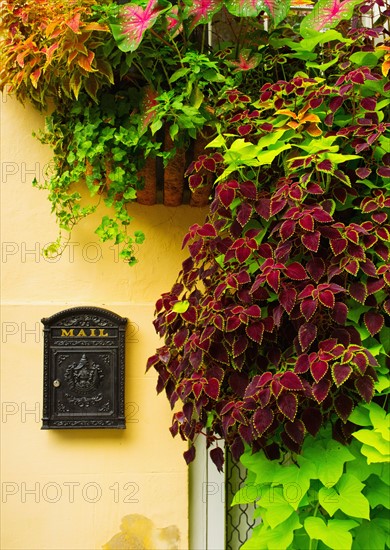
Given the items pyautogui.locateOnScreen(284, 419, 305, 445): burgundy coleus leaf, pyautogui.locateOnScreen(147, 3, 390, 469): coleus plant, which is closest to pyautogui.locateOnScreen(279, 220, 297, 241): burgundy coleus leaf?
pyautogui.locateOnScreen(147, 3, 390, 469): coleus plant

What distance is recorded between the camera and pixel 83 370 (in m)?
3.12

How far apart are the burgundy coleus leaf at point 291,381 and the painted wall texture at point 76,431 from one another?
42.3 inches

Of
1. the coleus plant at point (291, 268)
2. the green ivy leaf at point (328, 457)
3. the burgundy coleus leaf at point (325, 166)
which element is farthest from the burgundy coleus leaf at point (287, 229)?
the green ivy leaf at point (328, 457)

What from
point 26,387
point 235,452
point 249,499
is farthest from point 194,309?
point 26,387

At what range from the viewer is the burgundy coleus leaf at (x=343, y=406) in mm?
2320

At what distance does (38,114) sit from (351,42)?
61.0 inches

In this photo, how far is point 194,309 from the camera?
2646mm

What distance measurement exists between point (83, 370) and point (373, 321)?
1433 millimetres

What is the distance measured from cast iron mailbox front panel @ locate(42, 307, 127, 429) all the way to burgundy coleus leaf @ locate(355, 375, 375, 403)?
1267mm

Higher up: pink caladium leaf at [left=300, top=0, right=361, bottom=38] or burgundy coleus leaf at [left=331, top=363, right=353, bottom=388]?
pink caladium leaf at [left=300, top=0, right=361, bottom=38]

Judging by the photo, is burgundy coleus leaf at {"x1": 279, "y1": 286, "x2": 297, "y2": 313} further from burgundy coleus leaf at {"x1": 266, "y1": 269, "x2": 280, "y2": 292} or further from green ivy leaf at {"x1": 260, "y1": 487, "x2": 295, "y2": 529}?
green ivy leaf at {"x1": 260, "y1": 487, "x2": 295, "y2": 529}

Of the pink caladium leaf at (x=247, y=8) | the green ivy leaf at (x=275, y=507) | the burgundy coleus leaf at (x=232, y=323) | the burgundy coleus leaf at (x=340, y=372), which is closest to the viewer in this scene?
the burgundy coleus leaf at (x=340, y=372)

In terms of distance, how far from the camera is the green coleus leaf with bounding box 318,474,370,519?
220cm

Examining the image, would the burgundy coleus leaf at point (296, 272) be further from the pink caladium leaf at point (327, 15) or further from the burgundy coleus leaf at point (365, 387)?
A: the pink caladium leaf at point (327, 15)
